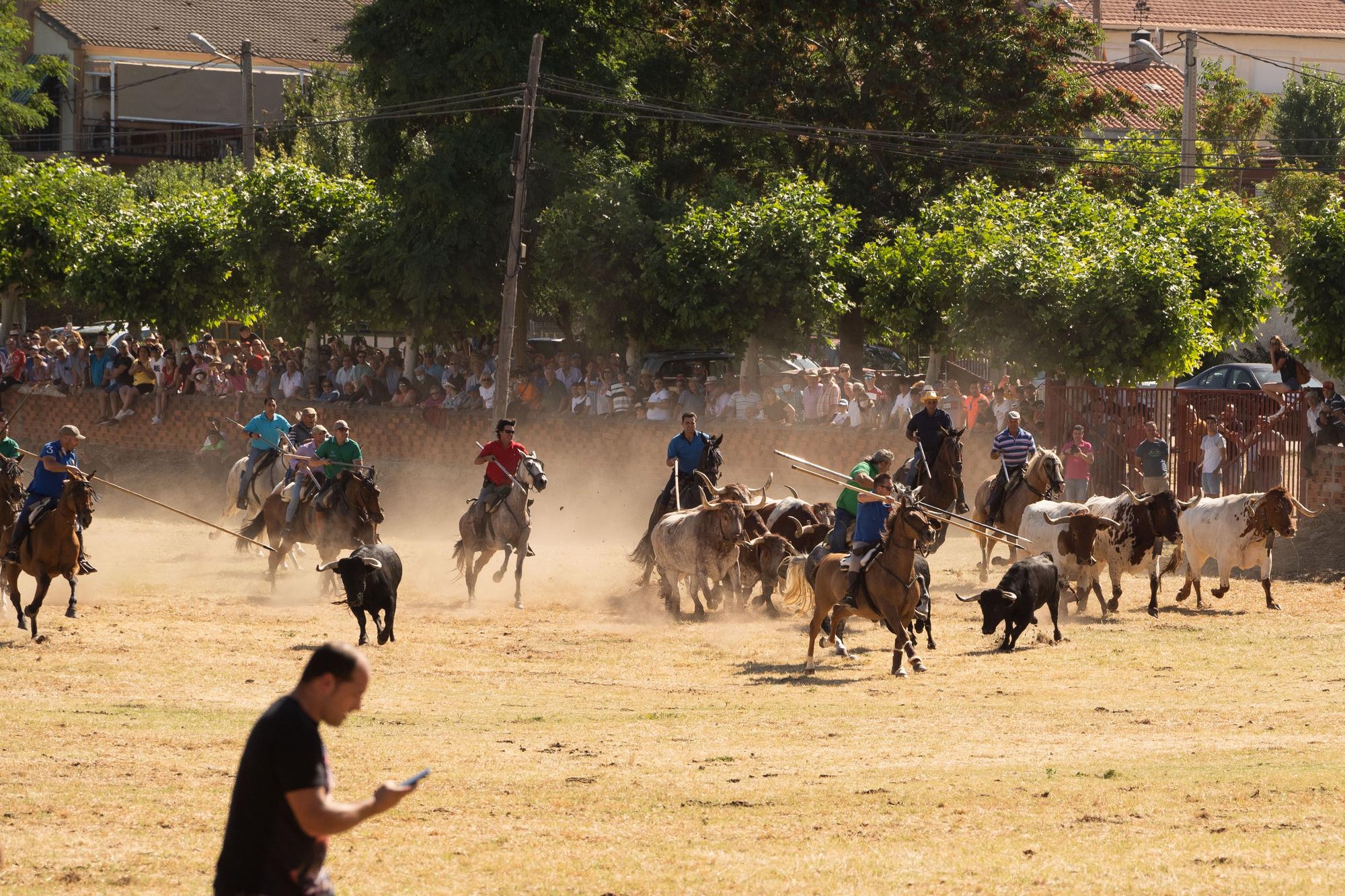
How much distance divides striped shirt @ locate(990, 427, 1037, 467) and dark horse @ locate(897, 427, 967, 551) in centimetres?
121

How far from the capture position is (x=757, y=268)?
1291 inches

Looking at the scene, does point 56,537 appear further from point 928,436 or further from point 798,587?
point 928,436

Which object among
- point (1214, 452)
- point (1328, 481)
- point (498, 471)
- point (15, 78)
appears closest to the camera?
point (498, 471)

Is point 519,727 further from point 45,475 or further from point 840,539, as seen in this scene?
point 45,475

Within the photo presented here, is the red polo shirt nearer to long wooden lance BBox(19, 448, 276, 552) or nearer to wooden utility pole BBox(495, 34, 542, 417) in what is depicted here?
long wooden lance BBox(19, 448, 276, 552)

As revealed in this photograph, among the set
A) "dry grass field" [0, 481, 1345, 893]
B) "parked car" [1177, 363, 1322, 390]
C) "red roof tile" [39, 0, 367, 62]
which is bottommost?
"dry grass field" [0, 481, 1345, 893]

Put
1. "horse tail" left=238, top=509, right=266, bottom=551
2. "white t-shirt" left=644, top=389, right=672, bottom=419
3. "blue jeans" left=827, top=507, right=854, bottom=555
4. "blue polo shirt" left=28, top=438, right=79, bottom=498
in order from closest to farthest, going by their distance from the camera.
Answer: "blue jeans" left=827, top=507, right=854, bottom=555 → "blue polo shirt" left=28, top=438, right=79, bottom=498 → "horse tail" left=238, top=509, right=266, bottom=551 → "white t-shirt" left=644, top=389, right=672, bottom=419

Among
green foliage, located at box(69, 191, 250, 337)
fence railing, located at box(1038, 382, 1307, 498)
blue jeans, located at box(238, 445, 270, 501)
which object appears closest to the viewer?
fence railing, located at box(1038, 382, 1307, 498)

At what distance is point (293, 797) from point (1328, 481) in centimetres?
2351

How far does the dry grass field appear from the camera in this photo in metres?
9.85

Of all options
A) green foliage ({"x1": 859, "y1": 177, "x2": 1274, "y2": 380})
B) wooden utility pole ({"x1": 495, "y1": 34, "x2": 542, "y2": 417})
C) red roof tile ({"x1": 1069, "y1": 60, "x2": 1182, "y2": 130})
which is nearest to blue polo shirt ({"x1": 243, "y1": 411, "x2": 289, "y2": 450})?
wooden utility pole ({"x1": 495, "y1": 34, "x2": 542, "y2": 417})

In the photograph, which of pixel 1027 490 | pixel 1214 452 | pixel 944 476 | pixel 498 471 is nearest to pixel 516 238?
pixel 498 471

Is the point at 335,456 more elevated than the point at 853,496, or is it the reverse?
the point at 335,456

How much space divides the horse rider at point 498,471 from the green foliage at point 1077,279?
10.2m
